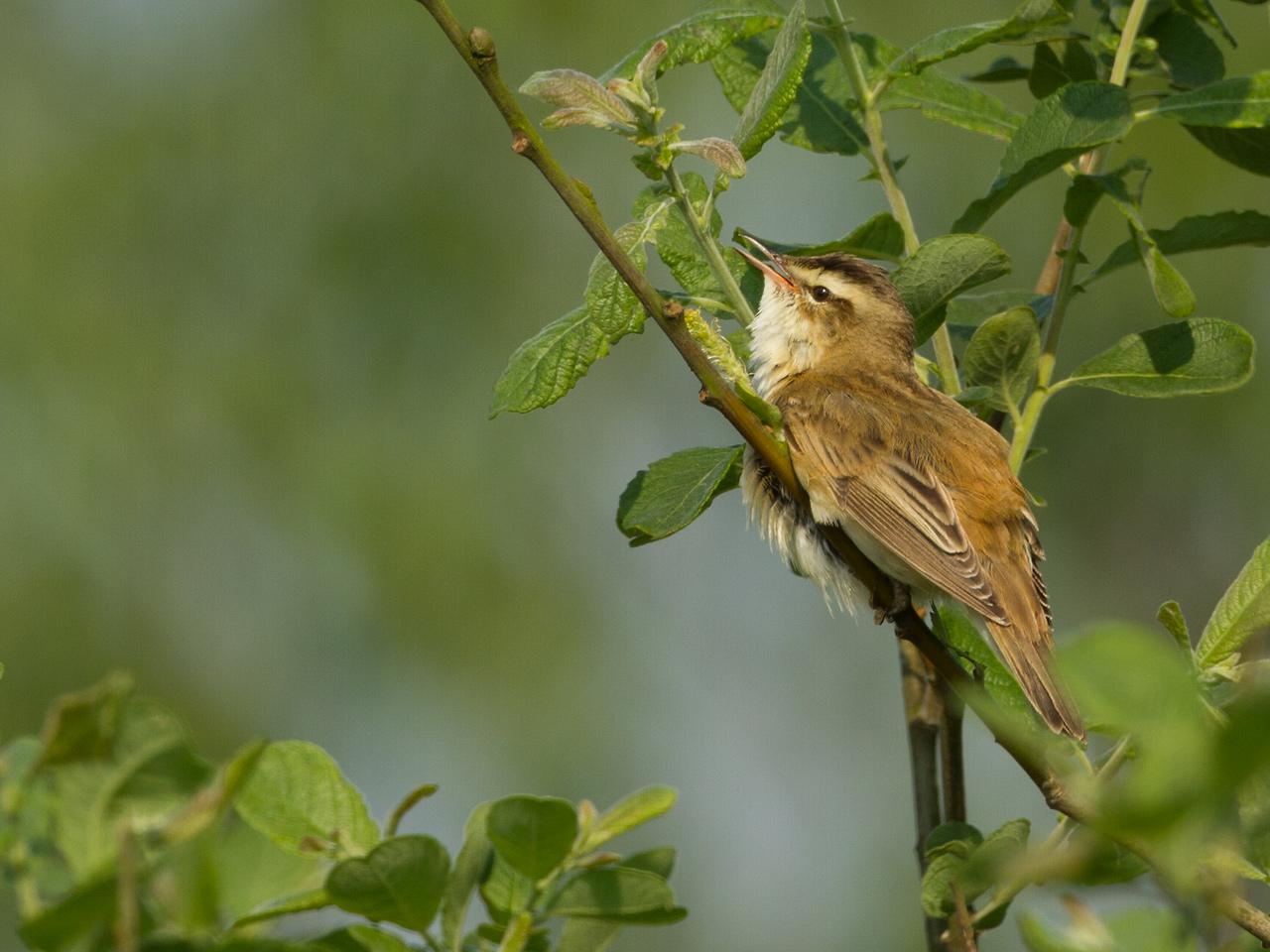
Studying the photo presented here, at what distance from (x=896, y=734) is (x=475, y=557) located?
8.88 ft

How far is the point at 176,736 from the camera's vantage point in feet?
3.73

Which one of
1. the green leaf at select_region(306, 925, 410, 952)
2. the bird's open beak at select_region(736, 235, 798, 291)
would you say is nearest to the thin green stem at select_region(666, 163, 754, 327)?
the bird's open beak at select_region(736, 235, 798, 291)

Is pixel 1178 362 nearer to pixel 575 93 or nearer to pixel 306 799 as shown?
pixel 575 93

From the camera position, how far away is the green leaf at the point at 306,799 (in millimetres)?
1644

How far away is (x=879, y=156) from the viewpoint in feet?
10.7

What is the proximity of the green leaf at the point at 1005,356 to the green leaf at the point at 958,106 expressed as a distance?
59 centimetres

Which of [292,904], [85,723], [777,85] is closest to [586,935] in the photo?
[292,904]

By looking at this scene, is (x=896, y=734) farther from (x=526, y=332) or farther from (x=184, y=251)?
(x=184, y=251)

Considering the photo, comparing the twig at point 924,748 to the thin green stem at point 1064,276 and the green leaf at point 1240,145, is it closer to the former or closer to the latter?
the thin green stem at point 1064,276

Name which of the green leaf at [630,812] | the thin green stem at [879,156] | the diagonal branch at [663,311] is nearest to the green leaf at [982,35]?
the thin green stem at [879,156]

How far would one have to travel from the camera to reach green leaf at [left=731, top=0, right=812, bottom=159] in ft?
8.23

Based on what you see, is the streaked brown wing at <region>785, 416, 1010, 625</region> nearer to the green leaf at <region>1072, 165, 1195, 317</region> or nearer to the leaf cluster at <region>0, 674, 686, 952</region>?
the green leaf at <region>1072, 165, 1195, 317</region>

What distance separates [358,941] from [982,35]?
7.01 ft

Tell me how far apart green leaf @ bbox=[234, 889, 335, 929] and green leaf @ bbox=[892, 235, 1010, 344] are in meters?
1.81
